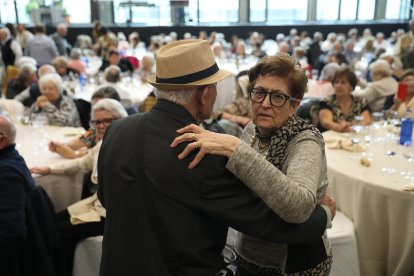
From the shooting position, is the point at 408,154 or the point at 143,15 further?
the point at 143,15

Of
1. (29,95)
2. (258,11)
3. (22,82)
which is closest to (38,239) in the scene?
(29,95)

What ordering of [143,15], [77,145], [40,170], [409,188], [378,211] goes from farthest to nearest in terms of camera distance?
[143,15], [77,145], [40,170], [378,211], [409,188]

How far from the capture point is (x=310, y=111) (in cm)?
427

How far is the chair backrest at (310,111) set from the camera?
4.22 m

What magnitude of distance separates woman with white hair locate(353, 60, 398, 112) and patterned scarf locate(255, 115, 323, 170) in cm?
416

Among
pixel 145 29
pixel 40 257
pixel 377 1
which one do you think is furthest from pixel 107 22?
pixel 40 257

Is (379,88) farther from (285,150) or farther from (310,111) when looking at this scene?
(285,150)

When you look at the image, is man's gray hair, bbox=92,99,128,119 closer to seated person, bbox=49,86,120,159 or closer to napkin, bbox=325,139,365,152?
seated person, bbox=49,86,120,159

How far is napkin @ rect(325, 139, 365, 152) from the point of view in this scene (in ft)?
11.0

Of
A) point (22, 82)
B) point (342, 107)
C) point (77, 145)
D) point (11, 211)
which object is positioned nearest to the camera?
point (11, 211)

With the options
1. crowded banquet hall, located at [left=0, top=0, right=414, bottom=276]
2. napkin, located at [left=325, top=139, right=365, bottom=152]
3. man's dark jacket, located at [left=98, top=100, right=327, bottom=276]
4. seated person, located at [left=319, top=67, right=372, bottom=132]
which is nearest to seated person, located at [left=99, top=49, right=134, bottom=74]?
crowded banquet hall, located at [left=0, top=0, right=414, bottom=276]

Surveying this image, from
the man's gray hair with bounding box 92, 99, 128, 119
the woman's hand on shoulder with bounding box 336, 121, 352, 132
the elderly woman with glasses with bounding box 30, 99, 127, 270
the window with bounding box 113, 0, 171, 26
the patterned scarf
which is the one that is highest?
the window with bounding box 113, 0, 171, 26

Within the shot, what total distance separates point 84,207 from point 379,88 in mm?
4012

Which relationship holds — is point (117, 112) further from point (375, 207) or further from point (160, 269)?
point (160, 269)
